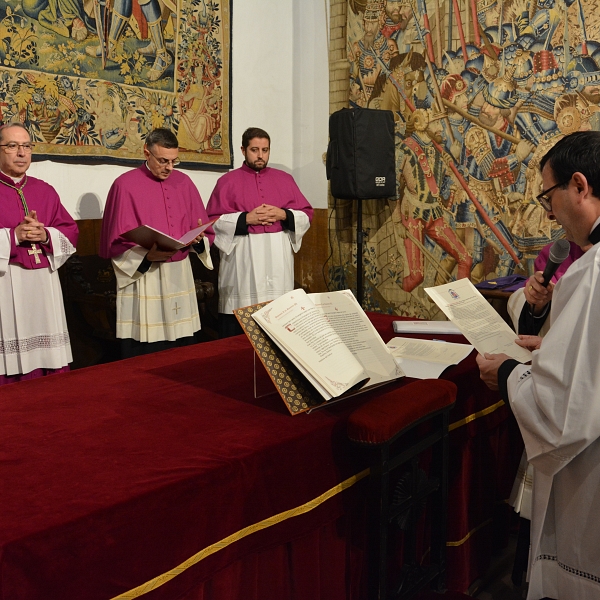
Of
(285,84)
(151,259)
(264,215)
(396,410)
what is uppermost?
(285,84)

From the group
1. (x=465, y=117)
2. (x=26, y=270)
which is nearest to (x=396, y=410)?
(x=26, y=270)

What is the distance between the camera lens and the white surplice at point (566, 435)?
5.26 ft

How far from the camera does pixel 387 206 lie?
21.7 feet

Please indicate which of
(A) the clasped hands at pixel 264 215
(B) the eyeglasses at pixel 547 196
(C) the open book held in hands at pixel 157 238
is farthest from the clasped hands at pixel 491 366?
(A) the clasped hands at pixel 264 215

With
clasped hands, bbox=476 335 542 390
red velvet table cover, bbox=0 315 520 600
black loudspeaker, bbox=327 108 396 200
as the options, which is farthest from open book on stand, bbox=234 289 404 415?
black loudspeaker, bbox=327 108 396 200

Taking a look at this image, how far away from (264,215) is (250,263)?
0.41 metres

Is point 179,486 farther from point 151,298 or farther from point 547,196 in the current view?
point 151,298

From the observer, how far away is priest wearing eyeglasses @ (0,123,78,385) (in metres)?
4.11

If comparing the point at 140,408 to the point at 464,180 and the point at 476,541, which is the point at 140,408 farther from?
the point at 464,180

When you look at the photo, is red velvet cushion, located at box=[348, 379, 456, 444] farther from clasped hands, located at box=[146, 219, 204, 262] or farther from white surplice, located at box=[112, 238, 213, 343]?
white surplice, located at box=[112, 238, 213, 343]

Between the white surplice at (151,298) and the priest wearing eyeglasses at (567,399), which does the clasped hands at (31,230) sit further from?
the priest wearing eyeglasses at (567,399)

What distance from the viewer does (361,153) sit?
6062mm

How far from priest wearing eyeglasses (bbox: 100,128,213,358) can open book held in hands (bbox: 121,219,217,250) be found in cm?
14

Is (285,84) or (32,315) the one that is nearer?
(32,315)
